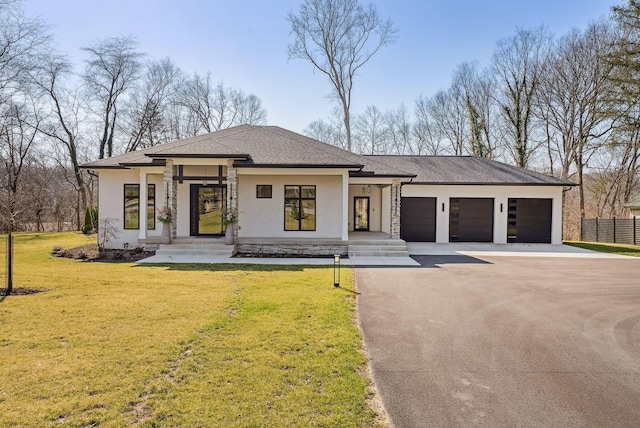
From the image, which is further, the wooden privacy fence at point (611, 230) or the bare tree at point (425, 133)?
the bare tree at point (425, 133)

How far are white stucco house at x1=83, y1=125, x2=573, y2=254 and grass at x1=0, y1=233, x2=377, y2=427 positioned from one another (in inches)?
238

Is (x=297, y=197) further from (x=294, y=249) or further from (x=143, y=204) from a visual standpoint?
(x=143, y=204)

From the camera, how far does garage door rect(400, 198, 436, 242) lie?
1723cm

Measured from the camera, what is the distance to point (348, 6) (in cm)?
2552

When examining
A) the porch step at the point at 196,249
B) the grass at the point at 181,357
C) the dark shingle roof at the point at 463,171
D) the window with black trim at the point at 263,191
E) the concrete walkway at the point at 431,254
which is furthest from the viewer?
the dark shingle roof at the point at 463,171

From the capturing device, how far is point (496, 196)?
17.2m

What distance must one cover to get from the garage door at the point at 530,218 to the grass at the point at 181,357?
1341 cm

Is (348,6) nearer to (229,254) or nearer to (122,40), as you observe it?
(122,40)

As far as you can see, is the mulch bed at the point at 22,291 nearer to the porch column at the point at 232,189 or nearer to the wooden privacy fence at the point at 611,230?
the porch column at the point at 232,189

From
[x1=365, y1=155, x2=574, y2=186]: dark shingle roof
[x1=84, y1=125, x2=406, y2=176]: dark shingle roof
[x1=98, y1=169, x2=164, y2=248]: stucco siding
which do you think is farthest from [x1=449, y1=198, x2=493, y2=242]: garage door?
[x1=98, y1=169, x2=164, y2=248]: stucco siding

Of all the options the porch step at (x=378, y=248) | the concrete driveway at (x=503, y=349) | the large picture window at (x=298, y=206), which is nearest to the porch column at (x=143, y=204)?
the large picture window at (x=298, y=206)

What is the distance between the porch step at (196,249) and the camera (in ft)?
40.6

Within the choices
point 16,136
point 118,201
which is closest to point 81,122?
point 16,136

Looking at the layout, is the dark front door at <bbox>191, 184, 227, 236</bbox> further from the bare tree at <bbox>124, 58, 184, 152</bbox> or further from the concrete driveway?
the bare tree at <bbox>124, 58, 184, 152</bbox>
